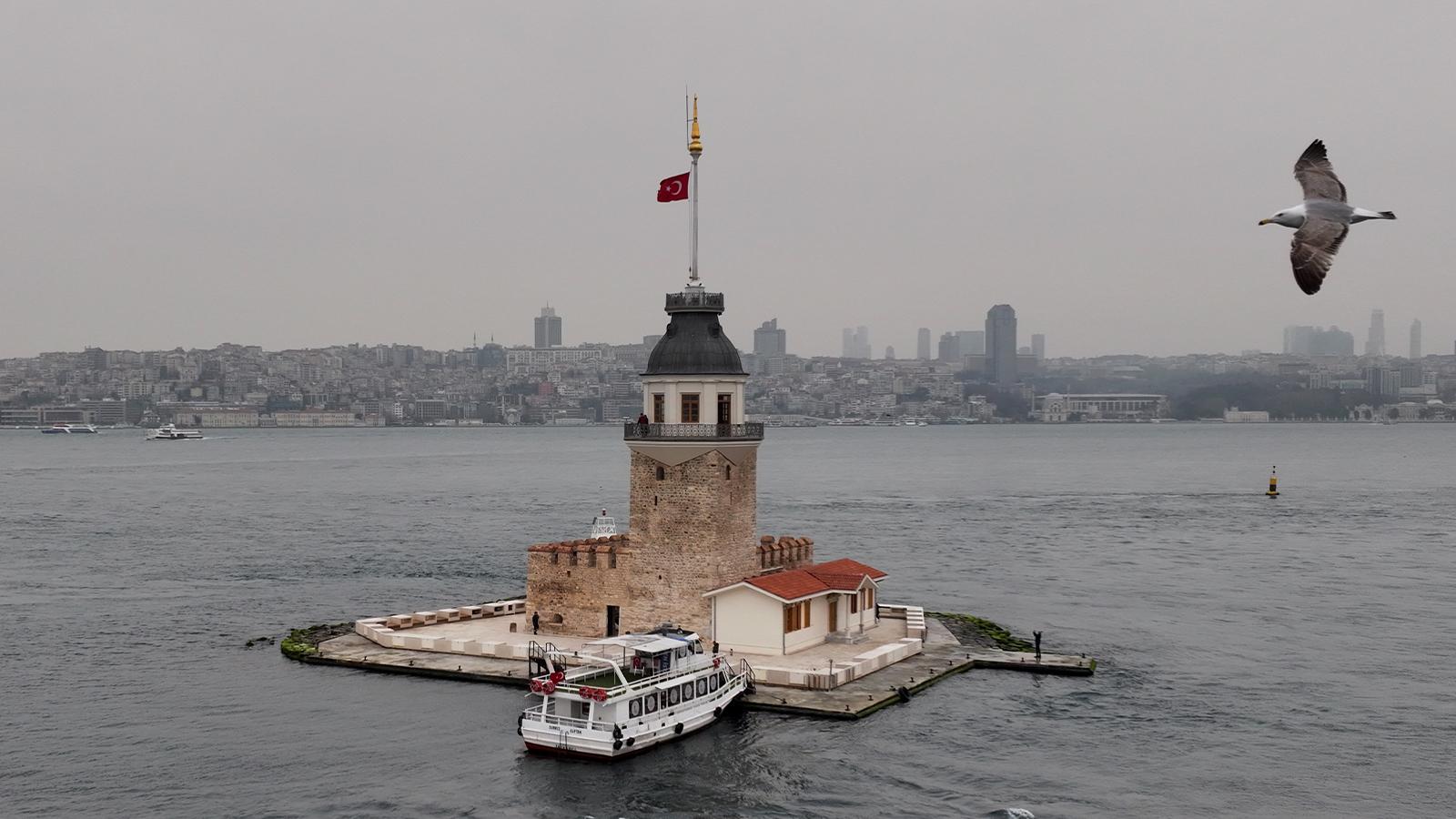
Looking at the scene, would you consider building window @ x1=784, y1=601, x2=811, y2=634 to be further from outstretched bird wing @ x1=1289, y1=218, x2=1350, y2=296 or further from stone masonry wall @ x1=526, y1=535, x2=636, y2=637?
outstretched bird wing @ x1=1289, y1=218, x2=1350, y2=296

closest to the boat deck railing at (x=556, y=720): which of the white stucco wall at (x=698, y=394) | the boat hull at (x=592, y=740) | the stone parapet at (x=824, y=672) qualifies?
the boat hull at (x=592, y=740)

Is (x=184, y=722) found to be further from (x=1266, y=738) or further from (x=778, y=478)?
(x=778, y=478)

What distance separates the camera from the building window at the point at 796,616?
134ft

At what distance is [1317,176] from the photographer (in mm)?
Answer: 10680

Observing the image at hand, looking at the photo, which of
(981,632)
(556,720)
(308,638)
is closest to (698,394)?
(556,720)

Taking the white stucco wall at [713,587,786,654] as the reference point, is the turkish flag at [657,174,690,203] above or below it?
above

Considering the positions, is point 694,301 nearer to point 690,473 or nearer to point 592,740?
point 690,473

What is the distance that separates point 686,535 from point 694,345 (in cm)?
580

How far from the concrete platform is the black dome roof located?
8.80m

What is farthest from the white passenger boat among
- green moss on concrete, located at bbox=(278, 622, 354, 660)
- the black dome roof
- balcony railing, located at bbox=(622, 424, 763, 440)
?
green moss on concrete, located at bbox=(278, 622, 354, 660)

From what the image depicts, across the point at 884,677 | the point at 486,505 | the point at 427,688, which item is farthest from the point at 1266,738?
the point at 486,505

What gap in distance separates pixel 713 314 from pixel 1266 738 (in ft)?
64.7

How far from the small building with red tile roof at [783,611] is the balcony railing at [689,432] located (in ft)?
14.4

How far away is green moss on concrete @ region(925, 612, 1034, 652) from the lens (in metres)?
46.0
